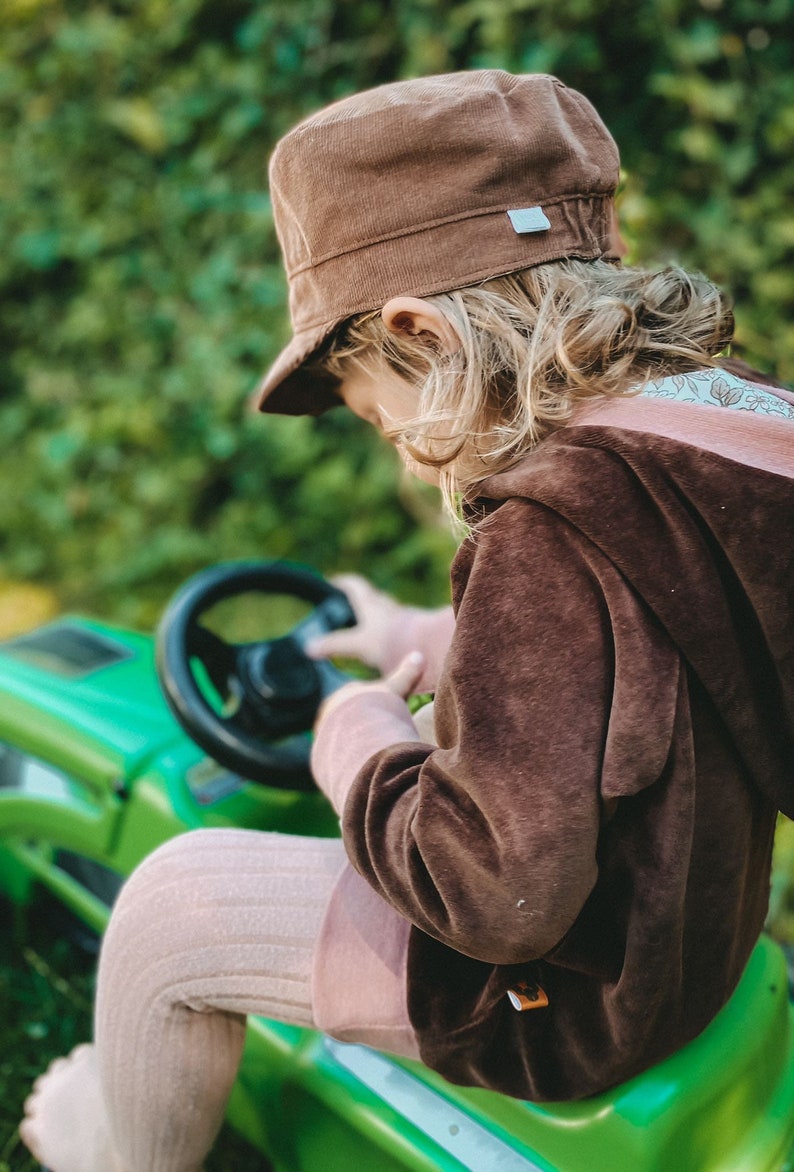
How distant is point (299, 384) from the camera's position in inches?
46.8

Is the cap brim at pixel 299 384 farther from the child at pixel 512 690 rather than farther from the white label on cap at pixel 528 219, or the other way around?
the white label on cap at pixel 528 219

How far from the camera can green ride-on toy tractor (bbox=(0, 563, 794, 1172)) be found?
41.7 inches

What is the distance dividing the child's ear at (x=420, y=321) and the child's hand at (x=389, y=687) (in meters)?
0.38

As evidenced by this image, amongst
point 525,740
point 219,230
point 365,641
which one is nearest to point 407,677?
point 365,641

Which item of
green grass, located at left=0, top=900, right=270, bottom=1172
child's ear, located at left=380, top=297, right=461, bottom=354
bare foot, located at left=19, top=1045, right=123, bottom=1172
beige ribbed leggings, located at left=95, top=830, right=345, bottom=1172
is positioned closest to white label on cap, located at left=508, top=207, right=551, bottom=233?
child's ear, located at left=380, top=297, right=461, bottom=354

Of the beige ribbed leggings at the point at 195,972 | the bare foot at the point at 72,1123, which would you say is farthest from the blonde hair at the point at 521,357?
the bare foot at the point at 72,1123

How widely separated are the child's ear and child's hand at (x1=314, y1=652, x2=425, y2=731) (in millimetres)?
384

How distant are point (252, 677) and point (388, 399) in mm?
532

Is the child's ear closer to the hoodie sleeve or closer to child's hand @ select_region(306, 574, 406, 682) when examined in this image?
the hoodie sleeve

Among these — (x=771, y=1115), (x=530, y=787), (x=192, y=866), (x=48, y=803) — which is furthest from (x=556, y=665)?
(x=48, y=803)

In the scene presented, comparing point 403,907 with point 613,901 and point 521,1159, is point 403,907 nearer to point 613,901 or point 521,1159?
point 613,901

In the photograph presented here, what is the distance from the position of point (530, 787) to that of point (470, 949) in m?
0.17

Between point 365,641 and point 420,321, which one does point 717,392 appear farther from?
point 365,641

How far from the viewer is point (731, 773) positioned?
882mm
